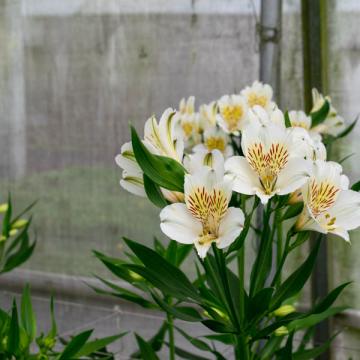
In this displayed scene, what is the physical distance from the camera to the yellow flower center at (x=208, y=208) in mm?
877

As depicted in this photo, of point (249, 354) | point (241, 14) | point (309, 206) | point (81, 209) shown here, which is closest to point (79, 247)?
point (81, 209)

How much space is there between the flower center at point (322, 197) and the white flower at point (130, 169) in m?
0.22

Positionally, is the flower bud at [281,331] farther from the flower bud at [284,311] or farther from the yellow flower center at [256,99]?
the yellow flower center at [256,99]

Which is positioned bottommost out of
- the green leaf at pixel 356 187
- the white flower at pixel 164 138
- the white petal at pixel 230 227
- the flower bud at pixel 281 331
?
the flower bud at pixel 281 331

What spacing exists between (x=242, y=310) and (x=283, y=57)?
4.85 ft

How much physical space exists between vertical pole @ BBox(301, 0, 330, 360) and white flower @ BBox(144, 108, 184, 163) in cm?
132

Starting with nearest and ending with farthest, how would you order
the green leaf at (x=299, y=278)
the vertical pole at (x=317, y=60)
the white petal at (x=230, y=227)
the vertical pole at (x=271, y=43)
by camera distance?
the white petal at (x=230, y=227) → the green leaf at (x=299, y=278) → the vertical pole at (x=271, y=43) → the vertical pole at (x=317, y=60)

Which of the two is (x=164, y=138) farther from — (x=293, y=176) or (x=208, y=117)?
(x=208, y=117)

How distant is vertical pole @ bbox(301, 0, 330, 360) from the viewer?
2205mm

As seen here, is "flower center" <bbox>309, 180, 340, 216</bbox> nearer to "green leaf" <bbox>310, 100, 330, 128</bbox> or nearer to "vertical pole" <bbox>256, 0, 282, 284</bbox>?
"green leaf" <bbox>310, 100, 330, 128</bbox>

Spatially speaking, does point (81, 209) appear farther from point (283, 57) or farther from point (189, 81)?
point (283, 57)

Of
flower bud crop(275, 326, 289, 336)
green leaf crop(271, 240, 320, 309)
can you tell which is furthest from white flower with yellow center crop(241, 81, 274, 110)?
green leaf crop(271, 240, 320, 309)

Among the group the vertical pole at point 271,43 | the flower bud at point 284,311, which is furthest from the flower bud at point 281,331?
the vertical pole at point 271,43

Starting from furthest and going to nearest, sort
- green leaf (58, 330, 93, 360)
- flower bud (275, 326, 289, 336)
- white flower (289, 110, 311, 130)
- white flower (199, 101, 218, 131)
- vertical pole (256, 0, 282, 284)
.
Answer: vertical pole (256, 0, 282, 284)
white flower (199, 101, 218, 131)
white flower (289, 110, 311, 130)
green leaf (58, 330, 93, 360)
flower bud (275, 326, 289, 336)
